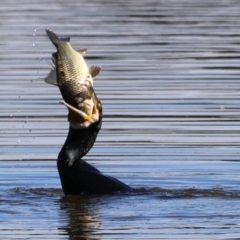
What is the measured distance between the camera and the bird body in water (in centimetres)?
998

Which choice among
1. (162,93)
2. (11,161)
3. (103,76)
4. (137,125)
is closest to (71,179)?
(11,161)

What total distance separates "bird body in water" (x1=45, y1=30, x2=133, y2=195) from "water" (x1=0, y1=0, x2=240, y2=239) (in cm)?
14

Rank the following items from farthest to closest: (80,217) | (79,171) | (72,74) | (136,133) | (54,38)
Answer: (136,133)
(79,171)
(80,217)
(72,74)
(54,38)

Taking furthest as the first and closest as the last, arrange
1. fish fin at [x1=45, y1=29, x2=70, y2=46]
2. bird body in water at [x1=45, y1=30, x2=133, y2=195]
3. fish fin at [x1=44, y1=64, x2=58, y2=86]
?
1. fish fin at [x1=44, y1=64, x2=58, y2=86]
2. bird body in water at [x1=45, y1=30, x2=133, y2=195]
3. fish fin at [x1=45, y1=29, x2=70, y2=46]

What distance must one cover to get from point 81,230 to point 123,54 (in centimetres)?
1172

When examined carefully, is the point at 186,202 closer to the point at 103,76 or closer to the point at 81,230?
the point at 81,230

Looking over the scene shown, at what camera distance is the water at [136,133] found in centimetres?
988

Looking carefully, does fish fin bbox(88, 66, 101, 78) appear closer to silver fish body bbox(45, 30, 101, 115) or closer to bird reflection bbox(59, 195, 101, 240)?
silver fish body bbox(45, 30, 101, 115)

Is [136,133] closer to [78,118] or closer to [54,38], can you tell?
[78,118]

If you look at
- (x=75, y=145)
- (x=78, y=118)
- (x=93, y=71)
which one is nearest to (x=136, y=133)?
(x=75, y=145)

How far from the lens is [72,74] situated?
1002 centimetres

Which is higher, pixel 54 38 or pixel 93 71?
pixel 54 38

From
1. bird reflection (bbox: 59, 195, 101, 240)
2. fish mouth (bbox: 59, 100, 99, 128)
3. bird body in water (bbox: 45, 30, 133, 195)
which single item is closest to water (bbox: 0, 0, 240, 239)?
bird reflection (bbox: 59, 195, 101, 240)

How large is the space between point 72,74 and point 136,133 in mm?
4273
